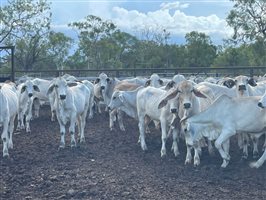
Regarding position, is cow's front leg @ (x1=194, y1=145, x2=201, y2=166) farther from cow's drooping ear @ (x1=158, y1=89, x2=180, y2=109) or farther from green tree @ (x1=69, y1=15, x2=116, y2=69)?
green tree @ (x1=69, y1=15, x2=116, y2=69)

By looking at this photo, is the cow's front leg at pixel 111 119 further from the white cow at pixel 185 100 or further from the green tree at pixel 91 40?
the green tree at pixel 91 40

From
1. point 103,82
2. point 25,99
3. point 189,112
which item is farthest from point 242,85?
point 25,99

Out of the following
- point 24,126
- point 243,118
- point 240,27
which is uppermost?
point 240,27

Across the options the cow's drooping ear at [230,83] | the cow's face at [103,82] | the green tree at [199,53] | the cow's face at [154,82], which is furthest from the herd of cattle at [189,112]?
the green tree at [199,53]

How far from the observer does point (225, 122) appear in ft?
29.3

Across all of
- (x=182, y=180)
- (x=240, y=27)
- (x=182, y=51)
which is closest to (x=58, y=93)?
(x=182, y=180)

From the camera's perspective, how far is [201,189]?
723cm

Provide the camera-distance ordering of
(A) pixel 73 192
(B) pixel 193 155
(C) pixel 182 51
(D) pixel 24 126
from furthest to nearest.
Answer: (C) pixel 182 51
(D) pixel 24 126
(B) pixel 193 155
(A) pixel 73 192

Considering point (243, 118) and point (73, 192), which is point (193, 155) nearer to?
point (243, 118)

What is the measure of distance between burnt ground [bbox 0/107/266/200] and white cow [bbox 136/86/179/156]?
259mm

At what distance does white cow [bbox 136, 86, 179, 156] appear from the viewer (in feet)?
32.1

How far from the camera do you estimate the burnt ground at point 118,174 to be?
7.09 metres

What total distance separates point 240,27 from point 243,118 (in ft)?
83.4

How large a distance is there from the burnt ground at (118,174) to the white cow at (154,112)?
259 mm
